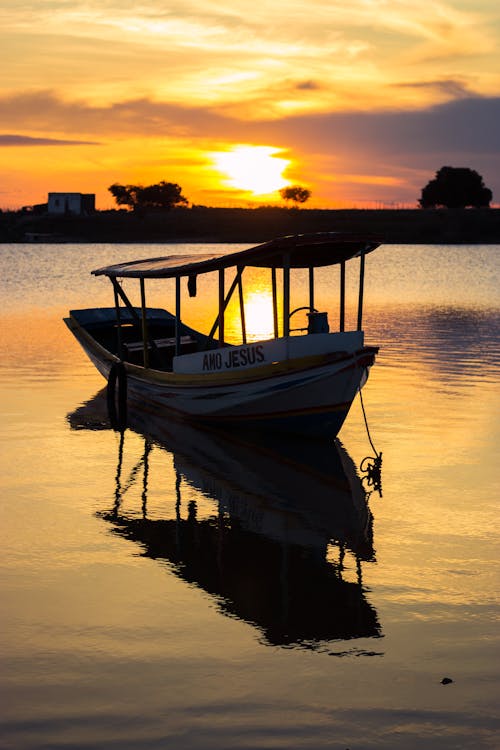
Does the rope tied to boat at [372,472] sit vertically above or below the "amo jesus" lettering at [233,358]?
below

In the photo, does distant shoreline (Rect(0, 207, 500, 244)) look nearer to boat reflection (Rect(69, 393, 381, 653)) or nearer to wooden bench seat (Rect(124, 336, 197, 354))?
wooden bench seat (Rect(124, 336, 197, 354))

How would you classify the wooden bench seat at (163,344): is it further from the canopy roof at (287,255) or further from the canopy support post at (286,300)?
the canopy support post at (286,300)

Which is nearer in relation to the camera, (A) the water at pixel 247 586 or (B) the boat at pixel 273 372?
(A) the water at pixel 247 586

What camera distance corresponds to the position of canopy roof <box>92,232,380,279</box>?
19.0 metres

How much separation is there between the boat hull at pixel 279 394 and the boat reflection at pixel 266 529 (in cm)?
39

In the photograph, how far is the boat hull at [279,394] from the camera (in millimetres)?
18281

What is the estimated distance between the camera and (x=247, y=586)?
11094 mm

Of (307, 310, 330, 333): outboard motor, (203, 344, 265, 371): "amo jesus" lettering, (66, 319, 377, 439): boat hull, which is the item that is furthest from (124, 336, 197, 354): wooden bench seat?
(307, 310, 330, 333): outboard motor

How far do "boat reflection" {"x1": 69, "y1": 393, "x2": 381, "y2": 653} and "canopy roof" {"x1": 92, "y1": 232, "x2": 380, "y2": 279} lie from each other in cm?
331

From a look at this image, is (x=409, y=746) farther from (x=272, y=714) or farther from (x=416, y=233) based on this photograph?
(x=416, y=233)

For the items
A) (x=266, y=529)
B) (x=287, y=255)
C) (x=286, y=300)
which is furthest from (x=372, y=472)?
(x=287, y=255)

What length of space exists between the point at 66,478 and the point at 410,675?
8466 millimetres

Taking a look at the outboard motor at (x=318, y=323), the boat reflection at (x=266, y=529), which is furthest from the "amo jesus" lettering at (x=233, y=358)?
the boat reflection at (x=266, y=529)

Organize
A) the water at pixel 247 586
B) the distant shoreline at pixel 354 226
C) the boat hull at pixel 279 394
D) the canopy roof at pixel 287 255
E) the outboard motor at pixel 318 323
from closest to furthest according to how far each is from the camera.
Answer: the water at pixel 247 586, the boat hull at pixel 279 394, the canopy roof at pixel 287 255, the outboard motor at pixel 318 323, the distant shoreline at pixel 354 226
